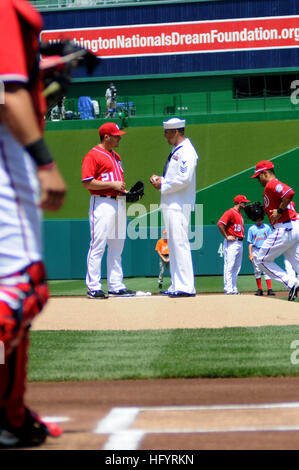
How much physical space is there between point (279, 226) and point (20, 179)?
7.51 m

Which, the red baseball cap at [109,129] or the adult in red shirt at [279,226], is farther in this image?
the adult in red shirt at [279,226]

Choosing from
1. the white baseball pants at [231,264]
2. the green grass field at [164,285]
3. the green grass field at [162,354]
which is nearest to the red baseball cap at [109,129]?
the green grass field at [162,354]

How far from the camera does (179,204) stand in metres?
8.97

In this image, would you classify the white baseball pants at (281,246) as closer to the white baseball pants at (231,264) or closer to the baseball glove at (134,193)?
the baseball glove at (134,193)

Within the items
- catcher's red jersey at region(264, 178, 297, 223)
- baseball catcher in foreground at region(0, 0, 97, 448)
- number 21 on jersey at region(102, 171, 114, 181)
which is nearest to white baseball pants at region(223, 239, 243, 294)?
catcher's red jersey at region(264, 178, 297, 223)

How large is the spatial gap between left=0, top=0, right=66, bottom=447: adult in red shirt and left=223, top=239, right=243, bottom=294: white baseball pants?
37.1 ft

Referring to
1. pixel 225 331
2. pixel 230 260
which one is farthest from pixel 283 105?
pixel 225 331

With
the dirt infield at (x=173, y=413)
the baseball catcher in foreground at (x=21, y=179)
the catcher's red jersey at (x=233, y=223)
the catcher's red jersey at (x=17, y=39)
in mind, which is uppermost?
the catcher's red jersey at (x=17, y=39)

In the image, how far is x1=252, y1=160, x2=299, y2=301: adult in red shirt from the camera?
10.1m

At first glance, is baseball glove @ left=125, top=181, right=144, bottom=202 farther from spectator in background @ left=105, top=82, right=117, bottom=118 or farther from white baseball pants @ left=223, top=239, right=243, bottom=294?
spectator in background @ left=105, top=82, right=117, bottom=118

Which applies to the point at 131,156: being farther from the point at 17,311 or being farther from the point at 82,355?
the point at 17,311

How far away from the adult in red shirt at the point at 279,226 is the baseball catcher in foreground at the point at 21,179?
729 centimetres

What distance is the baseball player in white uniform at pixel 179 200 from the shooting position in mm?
8820

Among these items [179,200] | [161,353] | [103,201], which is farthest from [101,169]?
[161,353]
